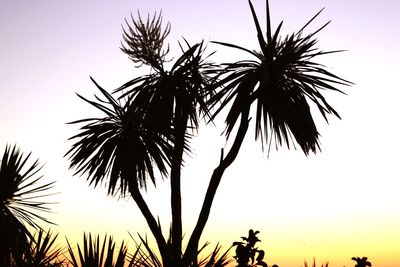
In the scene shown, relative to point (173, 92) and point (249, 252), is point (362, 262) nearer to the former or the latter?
point (249, 252)

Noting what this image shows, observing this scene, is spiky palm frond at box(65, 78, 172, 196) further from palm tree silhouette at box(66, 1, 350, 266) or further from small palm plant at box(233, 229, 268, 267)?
small palm plant at box(233, 229, 268, 267)

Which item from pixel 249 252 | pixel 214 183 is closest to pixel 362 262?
pixel 249 252

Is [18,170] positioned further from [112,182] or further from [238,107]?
[238,107]

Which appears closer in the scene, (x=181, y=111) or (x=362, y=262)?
(x=362, y=262)

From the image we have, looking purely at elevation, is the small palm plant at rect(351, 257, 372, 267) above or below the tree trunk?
below

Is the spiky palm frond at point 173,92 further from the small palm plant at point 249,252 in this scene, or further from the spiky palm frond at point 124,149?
the small palm plant at point 249,252

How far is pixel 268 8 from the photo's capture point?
30.6 feet

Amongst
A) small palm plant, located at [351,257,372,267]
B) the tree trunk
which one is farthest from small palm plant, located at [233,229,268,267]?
the tree trunk

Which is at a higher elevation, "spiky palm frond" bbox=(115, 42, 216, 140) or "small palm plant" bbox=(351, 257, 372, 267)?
"spiky palm frond" bbox=(115, 42, 216, 140)

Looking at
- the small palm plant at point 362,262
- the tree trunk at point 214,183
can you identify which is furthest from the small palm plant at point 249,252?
the tree trunk at point 214,183

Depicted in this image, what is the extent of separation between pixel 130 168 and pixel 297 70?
378 centimetres

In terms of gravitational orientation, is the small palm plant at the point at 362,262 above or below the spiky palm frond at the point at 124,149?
below

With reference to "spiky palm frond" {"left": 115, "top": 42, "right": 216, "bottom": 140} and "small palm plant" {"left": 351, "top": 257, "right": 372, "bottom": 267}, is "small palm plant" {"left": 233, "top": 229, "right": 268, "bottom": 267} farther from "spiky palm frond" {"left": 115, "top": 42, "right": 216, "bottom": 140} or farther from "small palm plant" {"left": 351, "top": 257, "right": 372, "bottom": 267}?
"spiky palm frond" {"left": 115, "top": 42, "right": 216, "bottom": 140}

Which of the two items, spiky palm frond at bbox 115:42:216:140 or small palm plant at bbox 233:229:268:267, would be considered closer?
small palm plant at bbox 233:229:268:267
